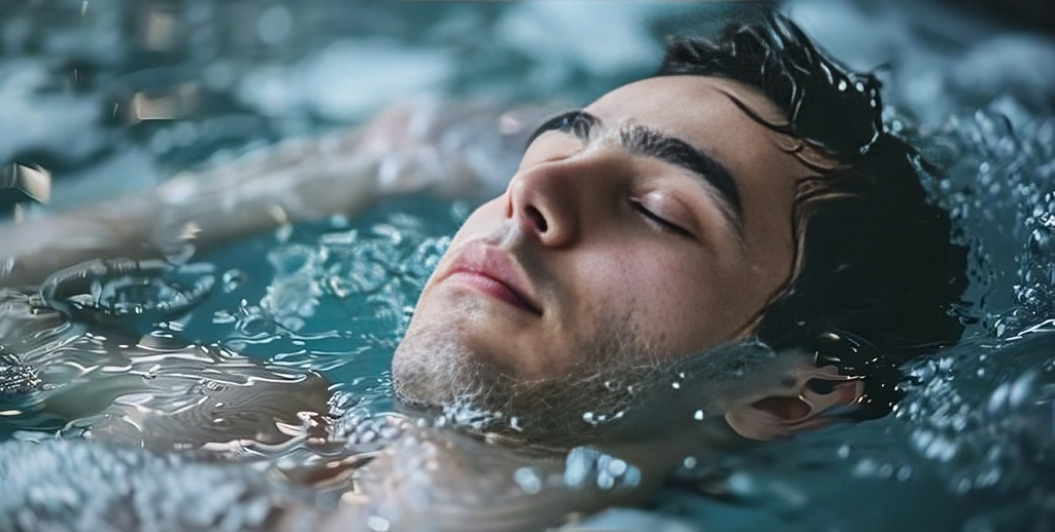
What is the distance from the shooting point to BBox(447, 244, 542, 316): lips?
4.36ft

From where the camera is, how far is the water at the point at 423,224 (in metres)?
1.17

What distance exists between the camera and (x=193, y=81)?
9.11ft

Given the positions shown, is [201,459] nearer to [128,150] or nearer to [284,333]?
[284,333]

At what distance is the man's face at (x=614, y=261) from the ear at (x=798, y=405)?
3.5 inches

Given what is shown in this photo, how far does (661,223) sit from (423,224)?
839mm

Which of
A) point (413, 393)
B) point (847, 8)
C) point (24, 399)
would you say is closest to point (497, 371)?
point (413, 393)

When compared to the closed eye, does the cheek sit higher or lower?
lower

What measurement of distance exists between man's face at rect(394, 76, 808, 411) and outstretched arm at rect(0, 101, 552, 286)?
742mm

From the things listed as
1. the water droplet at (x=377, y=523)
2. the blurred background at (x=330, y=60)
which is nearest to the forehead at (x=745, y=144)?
the water droplet at (x=377, y=523)

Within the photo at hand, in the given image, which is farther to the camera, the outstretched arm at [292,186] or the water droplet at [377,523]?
the outstretched arm at [292,186]

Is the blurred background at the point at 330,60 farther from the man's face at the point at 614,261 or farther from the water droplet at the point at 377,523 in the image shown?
the water droplet at the point at 377,523

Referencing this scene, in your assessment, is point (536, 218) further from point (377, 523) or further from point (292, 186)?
point (292, 186)

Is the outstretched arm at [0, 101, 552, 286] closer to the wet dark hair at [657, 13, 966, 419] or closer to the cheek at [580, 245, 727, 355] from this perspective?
the wet dark hair at [657, 13, 966, 419]

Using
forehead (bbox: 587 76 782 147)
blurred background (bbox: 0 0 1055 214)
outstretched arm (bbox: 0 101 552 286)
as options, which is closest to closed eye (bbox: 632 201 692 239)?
forehead (bbox: 587 76 782 147)
